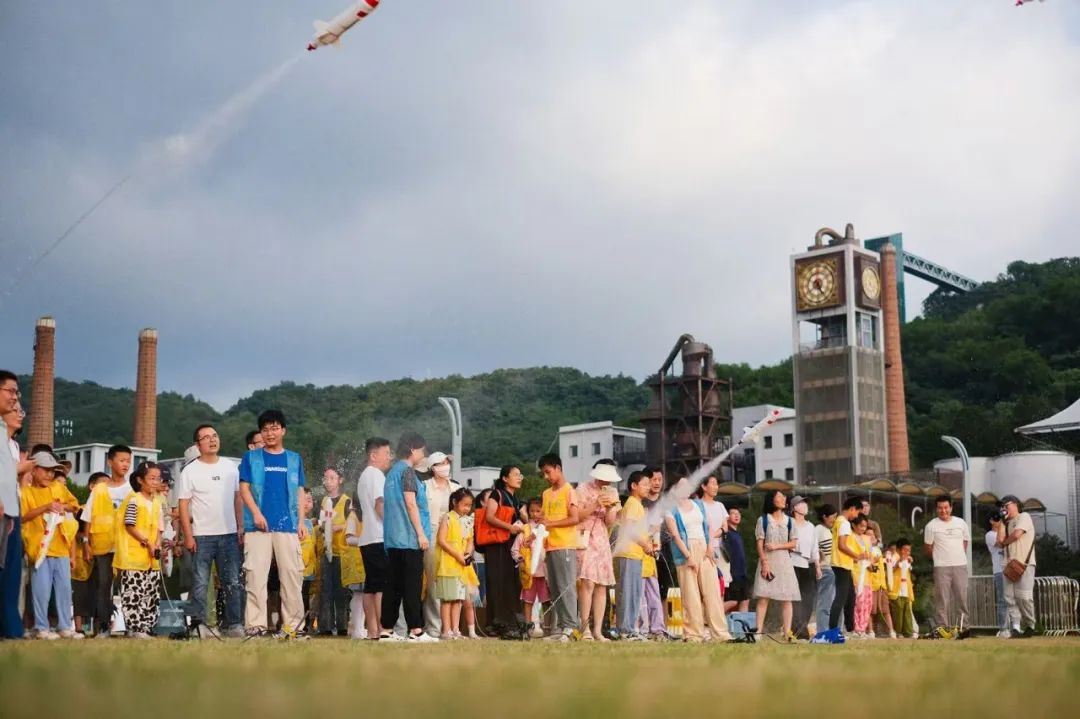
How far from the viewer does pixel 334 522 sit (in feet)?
58.4

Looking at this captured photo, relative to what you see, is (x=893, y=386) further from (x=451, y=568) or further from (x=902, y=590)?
(x=451, y=568)

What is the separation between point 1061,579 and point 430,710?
2243cm

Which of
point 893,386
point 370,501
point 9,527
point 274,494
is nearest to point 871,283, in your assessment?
point 893,386

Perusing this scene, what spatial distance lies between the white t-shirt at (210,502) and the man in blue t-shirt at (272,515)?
56 centimetres

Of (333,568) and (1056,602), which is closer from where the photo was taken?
(333,568)

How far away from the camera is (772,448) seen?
10138cm

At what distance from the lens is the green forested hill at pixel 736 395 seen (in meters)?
74.1

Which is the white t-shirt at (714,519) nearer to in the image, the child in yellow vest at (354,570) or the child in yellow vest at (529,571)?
the child in yellow vest at (529,571)

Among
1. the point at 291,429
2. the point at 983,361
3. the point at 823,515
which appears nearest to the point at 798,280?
the point at 983,361

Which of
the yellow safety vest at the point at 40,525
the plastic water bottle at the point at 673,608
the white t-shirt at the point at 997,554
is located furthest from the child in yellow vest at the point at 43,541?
the white t-shirt at the point at 997,554

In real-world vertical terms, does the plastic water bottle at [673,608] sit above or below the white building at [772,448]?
below

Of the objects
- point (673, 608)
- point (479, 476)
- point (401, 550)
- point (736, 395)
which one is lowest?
point (673, 608)

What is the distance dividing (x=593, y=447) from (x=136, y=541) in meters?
85.4

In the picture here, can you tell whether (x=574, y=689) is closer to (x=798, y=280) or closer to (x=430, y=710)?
(x=430, y=710)
